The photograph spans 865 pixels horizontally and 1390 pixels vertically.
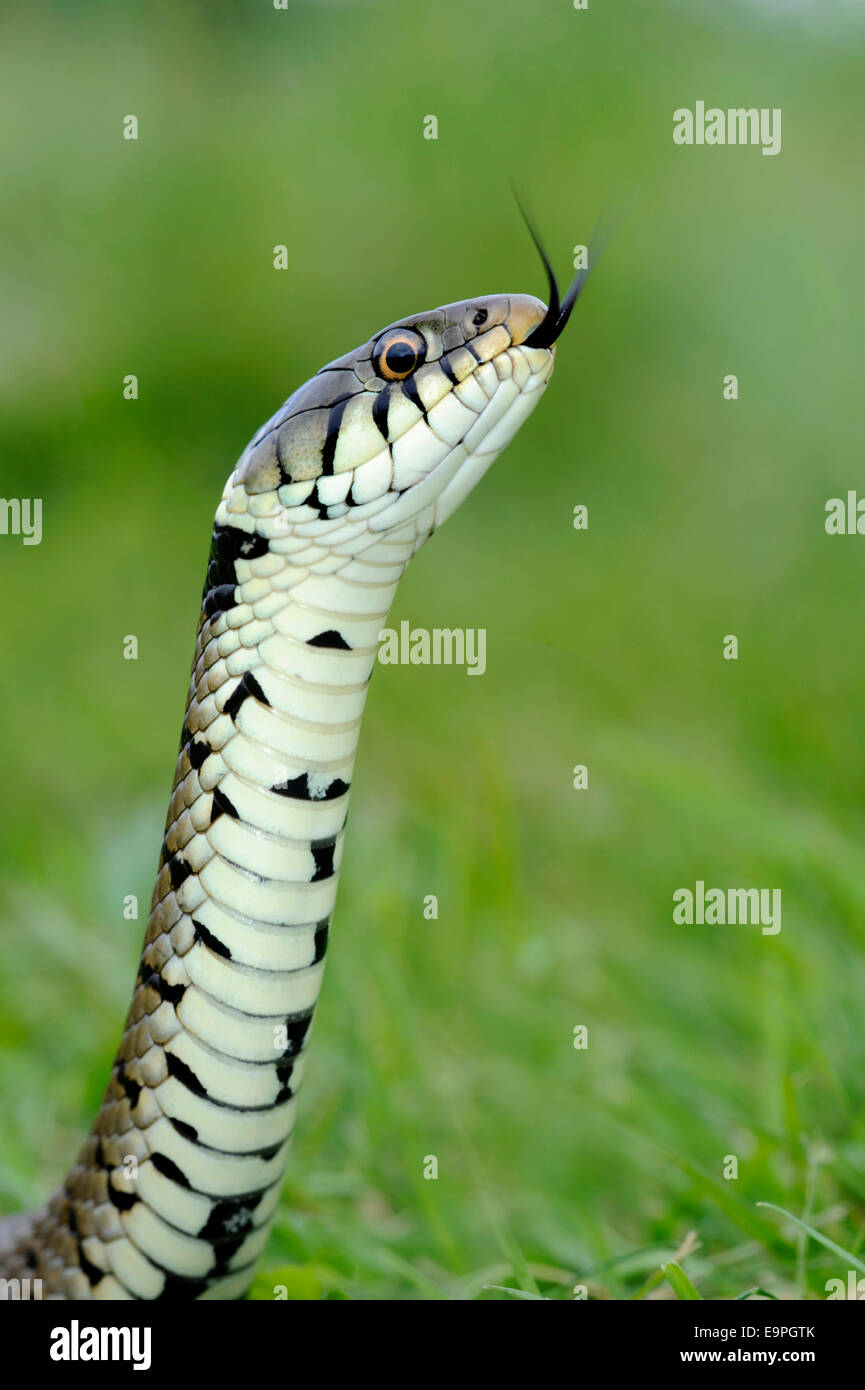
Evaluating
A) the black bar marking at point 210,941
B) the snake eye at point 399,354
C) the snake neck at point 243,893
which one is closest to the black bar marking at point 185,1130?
the snake neck at point 243,893

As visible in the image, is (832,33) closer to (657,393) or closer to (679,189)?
(679,189)

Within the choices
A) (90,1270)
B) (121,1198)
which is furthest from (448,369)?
(90,1270)

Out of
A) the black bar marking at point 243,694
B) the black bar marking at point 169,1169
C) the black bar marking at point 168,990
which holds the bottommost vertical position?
the black bar marking at point 169,1169

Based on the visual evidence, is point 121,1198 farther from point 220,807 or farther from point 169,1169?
point 220,807

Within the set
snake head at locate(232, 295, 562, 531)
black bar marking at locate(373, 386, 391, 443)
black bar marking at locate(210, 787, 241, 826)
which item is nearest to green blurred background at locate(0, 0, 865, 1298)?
black bar marking at locate(210, 787, 241, 826)

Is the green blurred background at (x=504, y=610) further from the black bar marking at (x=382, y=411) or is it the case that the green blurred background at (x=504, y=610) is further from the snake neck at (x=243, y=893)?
the black bar marking at (x=382, y=411)

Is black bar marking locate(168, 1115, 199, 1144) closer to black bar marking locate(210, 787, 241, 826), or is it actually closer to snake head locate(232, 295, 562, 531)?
black bar marking locate(210, 787, 241, 826)
